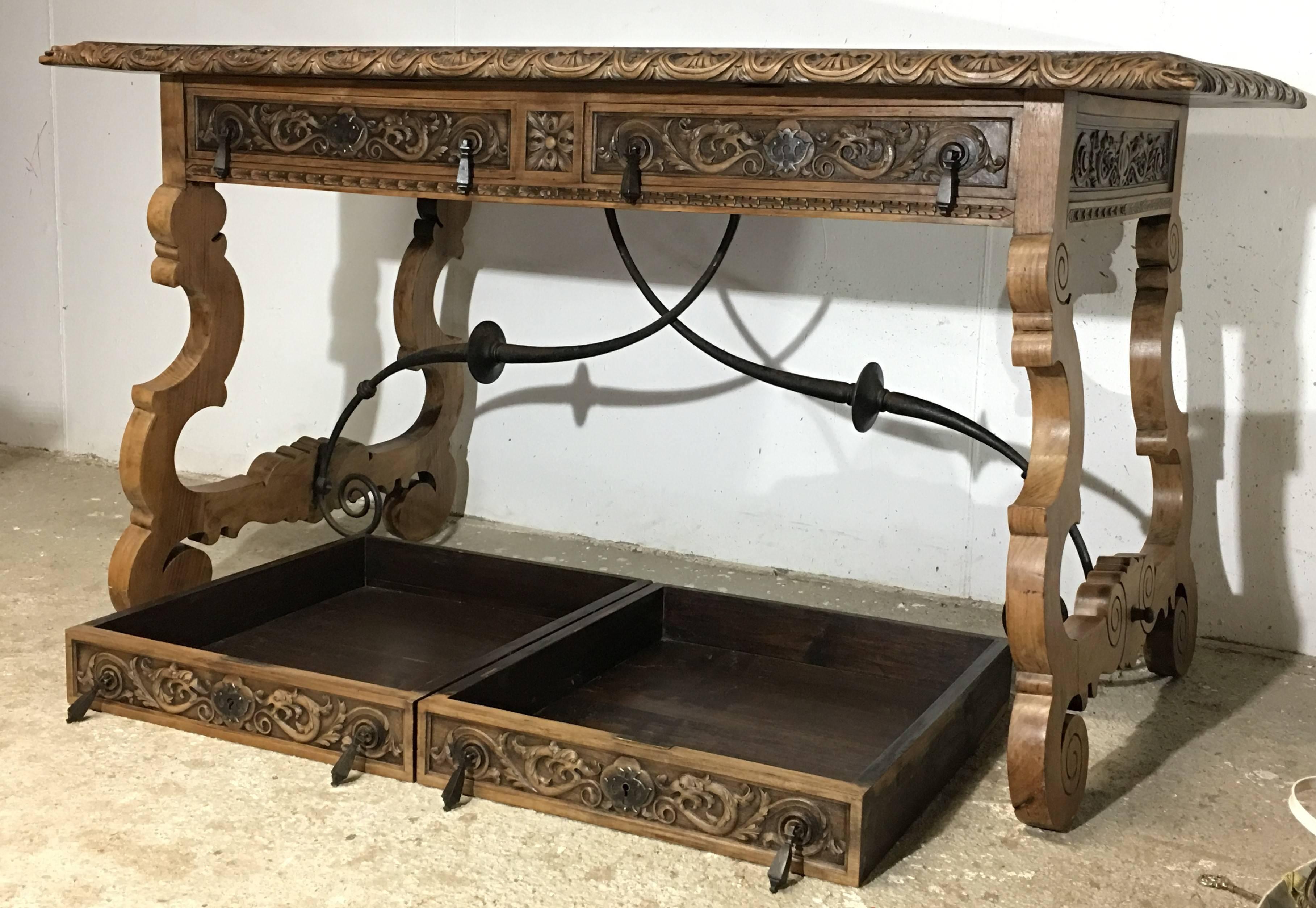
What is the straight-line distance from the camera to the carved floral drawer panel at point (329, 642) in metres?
1.76

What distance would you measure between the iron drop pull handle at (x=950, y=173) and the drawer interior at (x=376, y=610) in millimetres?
789

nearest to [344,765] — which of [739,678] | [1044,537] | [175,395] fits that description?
[739,678]

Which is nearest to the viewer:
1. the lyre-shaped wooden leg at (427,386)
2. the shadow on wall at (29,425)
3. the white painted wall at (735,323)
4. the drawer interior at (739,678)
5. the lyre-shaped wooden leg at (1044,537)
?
the lyre-shaped wooden leg at (1044,537)

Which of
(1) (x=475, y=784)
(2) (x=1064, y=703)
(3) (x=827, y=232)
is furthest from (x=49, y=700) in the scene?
(3) (x=827, y=232)

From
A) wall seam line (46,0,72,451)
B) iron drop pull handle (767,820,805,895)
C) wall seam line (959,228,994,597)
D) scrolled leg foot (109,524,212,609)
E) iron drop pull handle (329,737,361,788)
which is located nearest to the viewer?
iron drop pull handle (767,820,805,895)

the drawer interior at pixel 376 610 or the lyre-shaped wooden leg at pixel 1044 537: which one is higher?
the lyre-shaped wooden leg at pixel 1044 537

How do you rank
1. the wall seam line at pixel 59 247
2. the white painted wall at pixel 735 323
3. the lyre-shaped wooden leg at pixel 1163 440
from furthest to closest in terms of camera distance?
the wall seam line at pixel 59 247 < the white painted wall at pixel 735 323 < the lyre-shaped wooden leg at pixel 1163 440

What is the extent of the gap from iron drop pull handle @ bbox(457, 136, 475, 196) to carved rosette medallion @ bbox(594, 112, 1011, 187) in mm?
183

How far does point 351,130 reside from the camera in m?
2.00

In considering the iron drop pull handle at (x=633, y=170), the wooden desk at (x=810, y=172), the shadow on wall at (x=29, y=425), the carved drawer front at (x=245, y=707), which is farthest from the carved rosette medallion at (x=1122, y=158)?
the shadow on wall at (x=29, y=425)

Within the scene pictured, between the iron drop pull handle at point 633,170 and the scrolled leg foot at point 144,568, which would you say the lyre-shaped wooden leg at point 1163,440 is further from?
the scrolled leg foot at point 144,568

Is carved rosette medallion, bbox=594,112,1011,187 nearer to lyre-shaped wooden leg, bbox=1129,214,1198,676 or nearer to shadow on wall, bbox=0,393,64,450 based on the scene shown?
lyre-shaped wooden leg, bbox=1129,214,1198,676

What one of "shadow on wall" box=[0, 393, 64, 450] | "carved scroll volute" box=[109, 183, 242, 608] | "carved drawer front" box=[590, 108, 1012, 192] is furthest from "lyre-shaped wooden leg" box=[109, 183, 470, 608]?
"shadow on wall" box=[0, 393, 64, 450]

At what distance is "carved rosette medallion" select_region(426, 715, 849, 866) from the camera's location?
1522 mm
